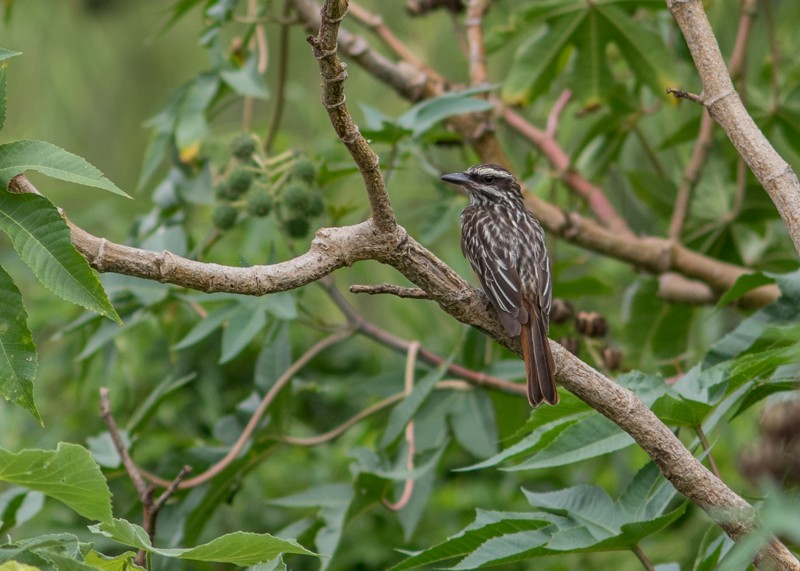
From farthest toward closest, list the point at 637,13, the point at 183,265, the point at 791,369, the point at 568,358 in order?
the point at 637,13
the point at 791,369
the point at 568,358
the point at 183,265

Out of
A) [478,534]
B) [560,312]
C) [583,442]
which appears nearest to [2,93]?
[478,534]

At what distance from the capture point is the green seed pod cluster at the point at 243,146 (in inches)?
159

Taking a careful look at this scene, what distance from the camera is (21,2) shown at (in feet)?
22.0

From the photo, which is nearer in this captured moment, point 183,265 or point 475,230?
point 183,265

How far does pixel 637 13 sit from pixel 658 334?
1643 mm

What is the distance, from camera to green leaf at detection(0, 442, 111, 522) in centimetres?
179

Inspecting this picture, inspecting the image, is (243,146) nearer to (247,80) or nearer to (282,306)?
(247,80)

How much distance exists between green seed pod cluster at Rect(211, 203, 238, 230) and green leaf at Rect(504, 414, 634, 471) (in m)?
1.90

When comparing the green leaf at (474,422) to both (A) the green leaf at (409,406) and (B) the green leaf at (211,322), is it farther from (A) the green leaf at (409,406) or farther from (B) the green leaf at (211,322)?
(B) the green leaf at (211,322)

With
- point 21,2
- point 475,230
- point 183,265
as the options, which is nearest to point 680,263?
point 475,230

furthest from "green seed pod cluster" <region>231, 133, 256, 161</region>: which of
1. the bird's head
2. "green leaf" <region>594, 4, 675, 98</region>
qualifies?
"green leaf" <region>594, 4, 675, 98</region>

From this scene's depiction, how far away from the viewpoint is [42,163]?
2.13 m

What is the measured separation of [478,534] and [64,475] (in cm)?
104

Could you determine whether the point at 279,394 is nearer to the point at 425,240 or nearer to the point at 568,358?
the point at 425,240
